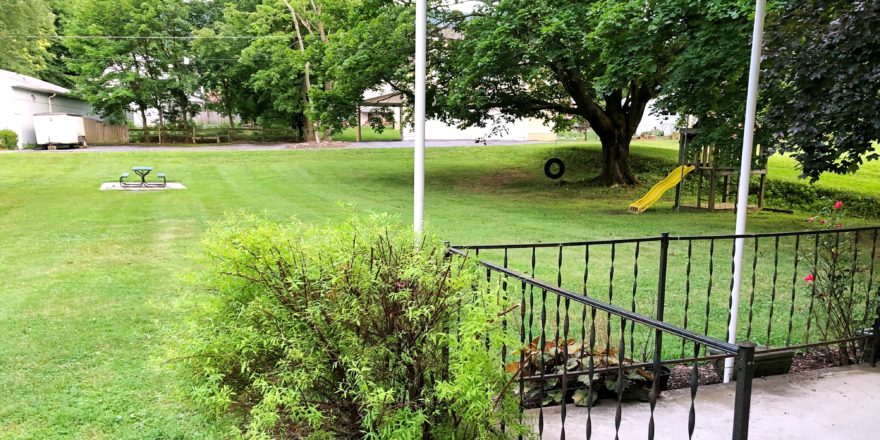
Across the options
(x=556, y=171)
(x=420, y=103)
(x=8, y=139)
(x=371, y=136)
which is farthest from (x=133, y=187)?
(x=371, y=136)

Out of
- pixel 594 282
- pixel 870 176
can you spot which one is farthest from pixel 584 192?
pixel 870 176

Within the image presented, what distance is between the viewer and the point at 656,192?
13922mm

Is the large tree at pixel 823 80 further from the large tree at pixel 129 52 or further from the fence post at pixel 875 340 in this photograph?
the large tree at pixel 129 52

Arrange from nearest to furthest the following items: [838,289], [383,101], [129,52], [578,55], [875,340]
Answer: [875,340] < [838,289] < [578,55] < [383,101] < [129,52]

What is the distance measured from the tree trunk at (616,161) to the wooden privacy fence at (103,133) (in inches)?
952

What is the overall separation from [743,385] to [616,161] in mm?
16509

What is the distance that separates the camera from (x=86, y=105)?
33125 millimetres

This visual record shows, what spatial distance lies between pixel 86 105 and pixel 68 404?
3533 cm

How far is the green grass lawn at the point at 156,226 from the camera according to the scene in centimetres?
354

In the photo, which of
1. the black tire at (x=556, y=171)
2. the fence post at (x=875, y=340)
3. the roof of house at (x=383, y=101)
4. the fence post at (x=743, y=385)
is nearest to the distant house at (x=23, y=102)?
the roof of house at (x=383, y=101)

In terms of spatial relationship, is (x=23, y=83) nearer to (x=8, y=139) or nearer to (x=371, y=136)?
(x=8, y=139)

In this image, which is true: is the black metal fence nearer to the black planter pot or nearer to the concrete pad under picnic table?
the black planter pot

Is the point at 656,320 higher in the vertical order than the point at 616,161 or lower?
lower

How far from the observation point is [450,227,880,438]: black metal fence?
2414 millimetres
